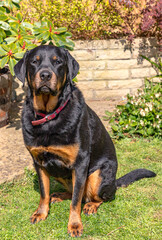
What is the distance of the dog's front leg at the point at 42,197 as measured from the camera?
3014mm

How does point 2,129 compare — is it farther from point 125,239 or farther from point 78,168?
point 125,239

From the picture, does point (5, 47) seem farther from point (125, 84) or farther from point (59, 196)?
point (125, 84)

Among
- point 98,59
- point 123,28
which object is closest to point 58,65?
point 98,59

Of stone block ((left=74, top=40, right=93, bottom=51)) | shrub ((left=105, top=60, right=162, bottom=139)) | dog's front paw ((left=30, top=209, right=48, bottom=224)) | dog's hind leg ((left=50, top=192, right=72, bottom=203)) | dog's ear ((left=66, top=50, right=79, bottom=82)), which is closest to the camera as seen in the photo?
dog's ear ((left=66, top=50, right=79, bottom=82))

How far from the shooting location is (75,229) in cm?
279

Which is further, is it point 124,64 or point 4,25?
point 124,64

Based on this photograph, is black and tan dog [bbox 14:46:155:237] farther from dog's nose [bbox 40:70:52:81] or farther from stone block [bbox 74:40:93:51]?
stone block [bbox 74:40:93:51]

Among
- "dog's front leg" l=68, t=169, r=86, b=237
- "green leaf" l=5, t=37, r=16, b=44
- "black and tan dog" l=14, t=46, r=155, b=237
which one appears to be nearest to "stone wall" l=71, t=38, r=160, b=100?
"green leaf" l=5, t=37, r=16, b=44

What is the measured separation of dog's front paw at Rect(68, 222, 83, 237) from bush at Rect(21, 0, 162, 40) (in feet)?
16.1

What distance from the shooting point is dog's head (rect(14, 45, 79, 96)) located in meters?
2.62

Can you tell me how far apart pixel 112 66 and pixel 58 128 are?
440cm

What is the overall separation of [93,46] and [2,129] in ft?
9.70

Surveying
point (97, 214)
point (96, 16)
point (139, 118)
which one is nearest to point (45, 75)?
point (97, 214)

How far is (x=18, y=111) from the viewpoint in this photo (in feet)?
19.6
